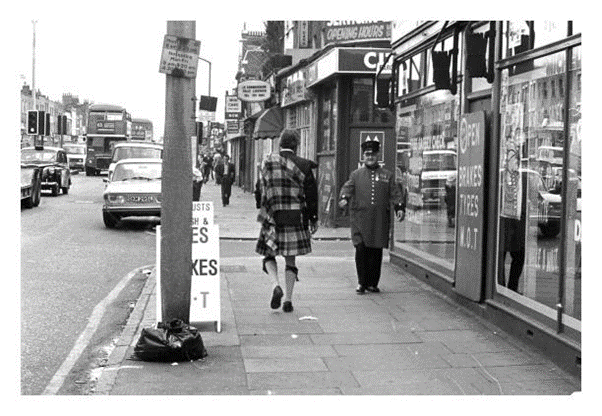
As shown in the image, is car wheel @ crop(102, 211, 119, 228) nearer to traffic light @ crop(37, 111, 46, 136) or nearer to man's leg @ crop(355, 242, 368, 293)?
traffic light @ crop(37, 111, 46, 136)

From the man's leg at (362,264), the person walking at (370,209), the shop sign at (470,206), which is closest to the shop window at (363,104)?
the person walking at (370,209)

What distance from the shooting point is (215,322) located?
8.16 metres

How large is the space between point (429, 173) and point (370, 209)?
1.25 meters

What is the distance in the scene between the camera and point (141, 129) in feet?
219

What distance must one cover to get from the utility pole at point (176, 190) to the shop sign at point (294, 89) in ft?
51.9

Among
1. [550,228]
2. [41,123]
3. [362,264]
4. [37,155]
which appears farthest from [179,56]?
[37,155]

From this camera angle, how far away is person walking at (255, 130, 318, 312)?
901 cm

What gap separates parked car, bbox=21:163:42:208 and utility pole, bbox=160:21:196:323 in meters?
17.3

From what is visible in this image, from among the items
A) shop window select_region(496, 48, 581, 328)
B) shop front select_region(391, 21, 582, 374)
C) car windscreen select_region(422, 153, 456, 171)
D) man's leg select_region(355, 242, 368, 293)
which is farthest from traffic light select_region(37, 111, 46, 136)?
shop window select_region(496, 48, 581, 328)

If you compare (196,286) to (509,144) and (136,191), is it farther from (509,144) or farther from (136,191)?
(136,191)

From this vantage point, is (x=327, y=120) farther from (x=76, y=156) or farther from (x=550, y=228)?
(x=76, y=156)

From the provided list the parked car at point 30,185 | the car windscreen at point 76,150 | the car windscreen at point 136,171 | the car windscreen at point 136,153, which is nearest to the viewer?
the car windscreen at point 136,171

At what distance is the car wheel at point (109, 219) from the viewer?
20.1 meters

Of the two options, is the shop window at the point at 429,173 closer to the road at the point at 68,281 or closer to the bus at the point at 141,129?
the road at the point at 68,281
